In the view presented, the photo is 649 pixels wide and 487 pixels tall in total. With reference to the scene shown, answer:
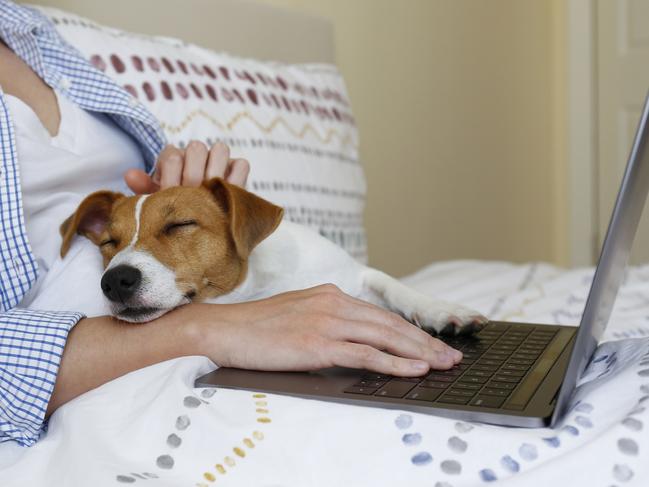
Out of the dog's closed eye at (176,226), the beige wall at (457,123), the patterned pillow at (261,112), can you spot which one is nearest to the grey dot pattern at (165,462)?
the dog's closed eye at (176,226)

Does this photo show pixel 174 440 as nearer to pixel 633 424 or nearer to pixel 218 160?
pixel 633 424

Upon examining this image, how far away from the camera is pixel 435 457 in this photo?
64 cm

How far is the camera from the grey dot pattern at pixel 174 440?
68cm

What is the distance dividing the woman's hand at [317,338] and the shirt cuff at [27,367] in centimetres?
16

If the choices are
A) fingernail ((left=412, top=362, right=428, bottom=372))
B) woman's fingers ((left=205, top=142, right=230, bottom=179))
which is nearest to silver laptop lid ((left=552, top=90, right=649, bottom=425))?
fingernail ((left=412, top=362, right=428, bottom=372))

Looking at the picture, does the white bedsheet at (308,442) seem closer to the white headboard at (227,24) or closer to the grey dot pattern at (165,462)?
the grey dot pattern at (165,462)

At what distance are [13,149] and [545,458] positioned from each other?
750 mm

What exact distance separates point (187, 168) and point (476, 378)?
0.58m

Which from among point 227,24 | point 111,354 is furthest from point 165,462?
point 227,24

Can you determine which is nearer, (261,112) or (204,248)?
(204,248)

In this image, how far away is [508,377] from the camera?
0.79m

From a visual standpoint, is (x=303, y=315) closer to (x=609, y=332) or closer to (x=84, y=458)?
(x=84, y=458)

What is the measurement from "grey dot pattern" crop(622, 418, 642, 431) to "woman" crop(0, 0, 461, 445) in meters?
0.23

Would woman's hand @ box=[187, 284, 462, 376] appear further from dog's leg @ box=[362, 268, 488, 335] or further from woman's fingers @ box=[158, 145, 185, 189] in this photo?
woman's fingers @ box=[158, 145, 185, 189]
